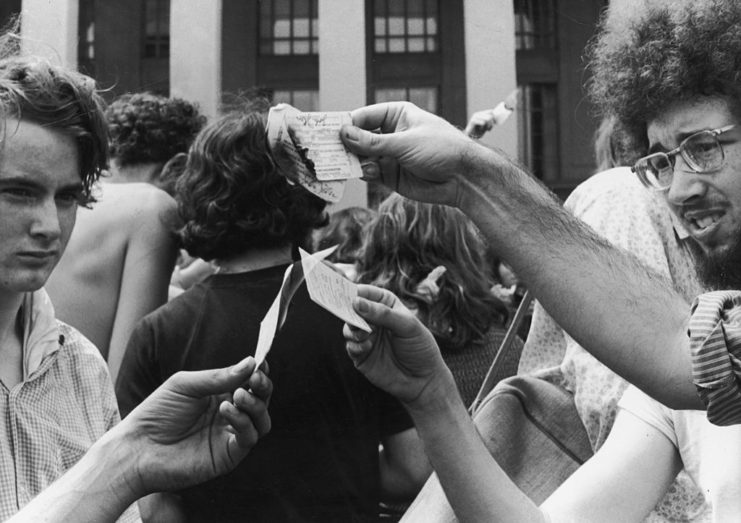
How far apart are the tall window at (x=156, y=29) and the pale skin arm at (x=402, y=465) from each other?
1771 mm

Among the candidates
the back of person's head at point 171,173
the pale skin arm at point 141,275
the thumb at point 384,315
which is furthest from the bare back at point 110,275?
the thumb at point 384,315

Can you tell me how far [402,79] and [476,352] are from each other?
43.3 inches

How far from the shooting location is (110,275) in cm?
263

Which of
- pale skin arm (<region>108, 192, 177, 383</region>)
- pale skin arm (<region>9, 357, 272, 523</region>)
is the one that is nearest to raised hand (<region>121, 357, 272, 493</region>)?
pale skin arm (<region>9, 357, 272, 523</region>)

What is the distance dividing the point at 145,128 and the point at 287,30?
2.44 ft

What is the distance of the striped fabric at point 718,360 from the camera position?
128 cm

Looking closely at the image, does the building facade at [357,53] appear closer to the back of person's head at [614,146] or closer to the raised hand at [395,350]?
the back of person's head at [614,146]

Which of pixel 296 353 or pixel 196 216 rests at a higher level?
pixel 196 216

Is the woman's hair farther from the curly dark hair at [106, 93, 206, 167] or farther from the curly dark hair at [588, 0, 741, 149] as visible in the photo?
the curly dark hair at [106, 93, 206, 167]

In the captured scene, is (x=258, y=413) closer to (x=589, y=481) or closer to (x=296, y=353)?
(x=296, y=353)

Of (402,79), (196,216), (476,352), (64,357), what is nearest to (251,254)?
(196,216)

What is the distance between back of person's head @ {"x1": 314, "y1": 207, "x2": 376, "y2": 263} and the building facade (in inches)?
7.7

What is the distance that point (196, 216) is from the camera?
2.24m

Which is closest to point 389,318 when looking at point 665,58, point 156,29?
point 665,58
